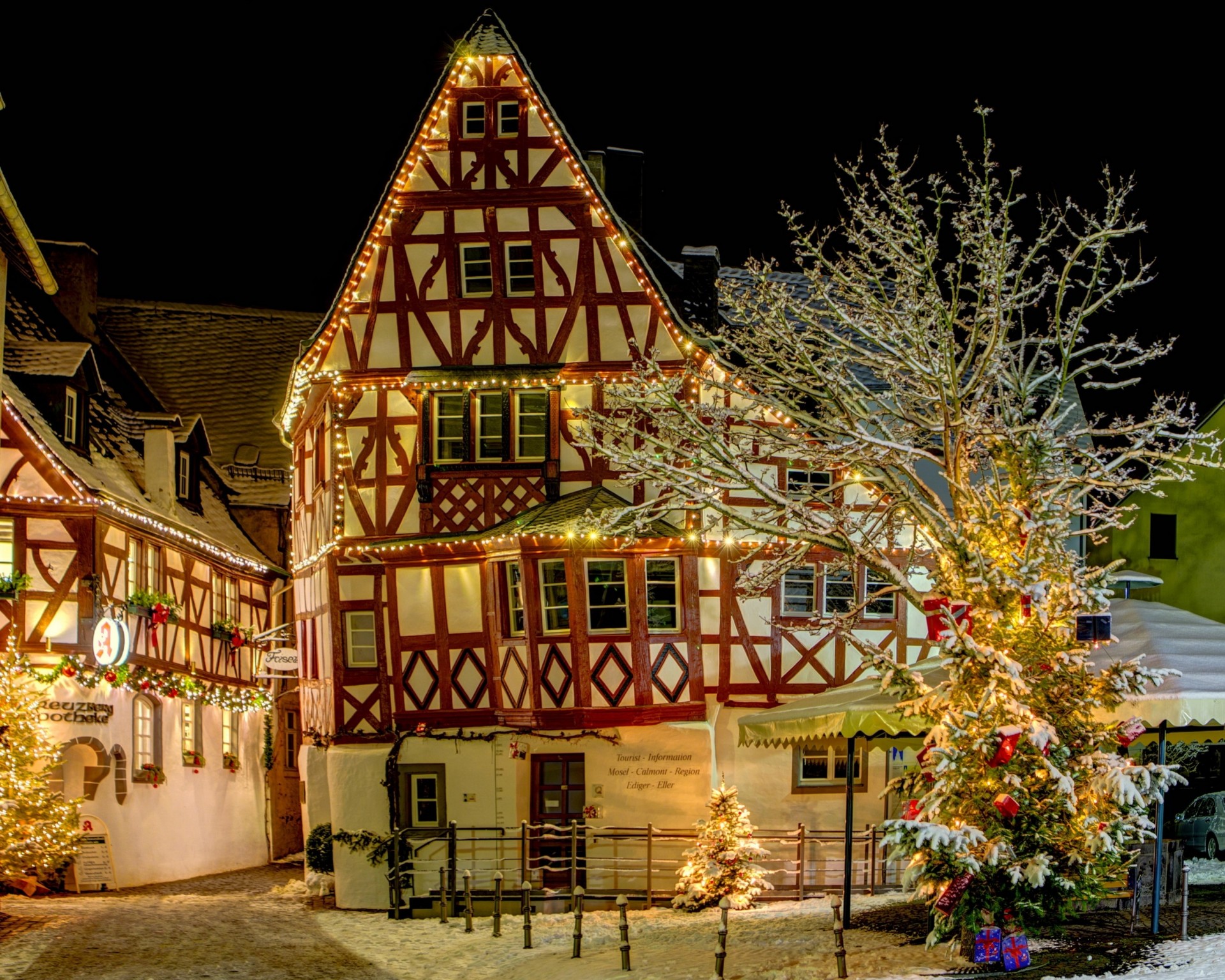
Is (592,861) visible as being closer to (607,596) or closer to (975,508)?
(607,596)

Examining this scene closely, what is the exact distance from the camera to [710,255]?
32.3 meters

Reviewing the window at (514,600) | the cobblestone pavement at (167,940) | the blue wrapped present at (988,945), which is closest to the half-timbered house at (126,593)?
the cobblestone pavement at (167,940)

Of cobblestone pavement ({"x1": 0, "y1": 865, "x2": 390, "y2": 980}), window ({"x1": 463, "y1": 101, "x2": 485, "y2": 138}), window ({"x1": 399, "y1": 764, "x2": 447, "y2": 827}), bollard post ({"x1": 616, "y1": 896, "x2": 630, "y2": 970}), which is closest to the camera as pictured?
bollard post ({"x1": 616, "y1": 896, "x2": 630, "y2": 970})

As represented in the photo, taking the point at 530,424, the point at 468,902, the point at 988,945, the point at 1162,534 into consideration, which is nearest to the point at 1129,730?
the point at 988,945

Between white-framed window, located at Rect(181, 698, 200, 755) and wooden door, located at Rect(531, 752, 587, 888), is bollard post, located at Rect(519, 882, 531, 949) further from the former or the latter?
white-framed window, located at Rect(181, 698, 200, 755)

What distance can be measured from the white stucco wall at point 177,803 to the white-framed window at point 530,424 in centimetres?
879

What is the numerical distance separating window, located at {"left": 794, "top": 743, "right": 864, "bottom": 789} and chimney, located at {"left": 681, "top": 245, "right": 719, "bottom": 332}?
26.0 ft

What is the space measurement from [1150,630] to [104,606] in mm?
18960

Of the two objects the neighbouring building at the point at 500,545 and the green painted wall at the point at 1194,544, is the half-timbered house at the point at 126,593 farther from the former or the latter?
→ the green painted wall at the point at 1194,544

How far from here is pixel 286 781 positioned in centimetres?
4106

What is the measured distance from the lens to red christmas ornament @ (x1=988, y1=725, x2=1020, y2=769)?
1577 cm

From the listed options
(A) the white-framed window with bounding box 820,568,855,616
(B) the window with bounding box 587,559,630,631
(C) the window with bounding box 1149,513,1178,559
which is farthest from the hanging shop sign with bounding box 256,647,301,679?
(C) the window with bounding box 1149,513,1178,559

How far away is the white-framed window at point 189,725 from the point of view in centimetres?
3456

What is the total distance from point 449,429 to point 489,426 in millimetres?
672
